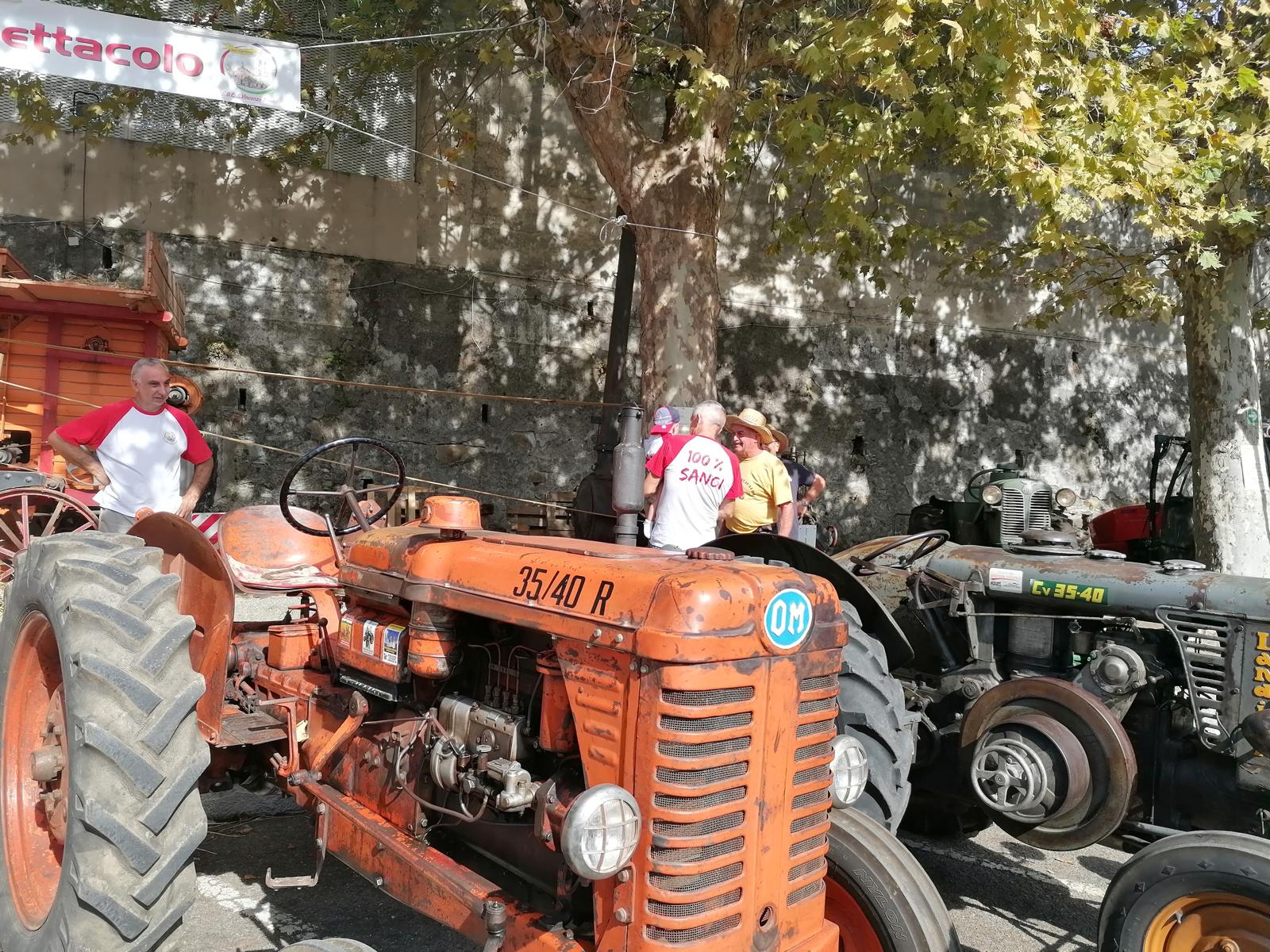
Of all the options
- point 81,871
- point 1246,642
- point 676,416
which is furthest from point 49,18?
point 1246,642

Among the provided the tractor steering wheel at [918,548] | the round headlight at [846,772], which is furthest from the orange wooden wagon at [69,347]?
the round headlight at [846,772]

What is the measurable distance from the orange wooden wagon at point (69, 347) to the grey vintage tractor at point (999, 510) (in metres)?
6.54

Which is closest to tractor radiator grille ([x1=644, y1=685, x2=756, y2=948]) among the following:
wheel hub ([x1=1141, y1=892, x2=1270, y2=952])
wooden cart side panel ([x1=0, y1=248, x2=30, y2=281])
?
wheel hub ([x1=1141, y1=892, x2=1270, y2=952])

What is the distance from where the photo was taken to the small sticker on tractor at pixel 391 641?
282cm

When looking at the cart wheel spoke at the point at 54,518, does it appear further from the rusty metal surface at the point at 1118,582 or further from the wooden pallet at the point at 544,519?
the rusty metal surface at the point at 1118,582

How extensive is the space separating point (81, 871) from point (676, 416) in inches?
196

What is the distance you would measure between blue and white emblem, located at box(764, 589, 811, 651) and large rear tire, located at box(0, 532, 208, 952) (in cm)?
140

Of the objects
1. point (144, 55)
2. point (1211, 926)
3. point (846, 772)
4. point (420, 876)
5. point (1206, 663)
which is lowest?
point (1211, 926)

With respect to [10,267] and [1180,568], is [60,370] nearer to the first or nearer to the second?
[10,267]

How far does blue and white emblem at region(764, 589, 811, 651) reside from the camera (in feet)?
6.98

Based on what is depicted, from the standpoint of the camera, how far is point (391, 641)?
284 cm

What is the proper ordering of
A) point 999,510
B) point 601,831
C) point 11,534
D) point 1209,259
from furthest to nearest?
point 999,510 < point 1209,259 < point 11,534 < point 601,831

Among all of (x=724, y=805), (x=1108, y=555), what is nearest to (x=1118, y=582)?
(x=1108, y=555)

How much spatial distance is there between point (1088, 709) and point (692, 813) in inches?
76.7
